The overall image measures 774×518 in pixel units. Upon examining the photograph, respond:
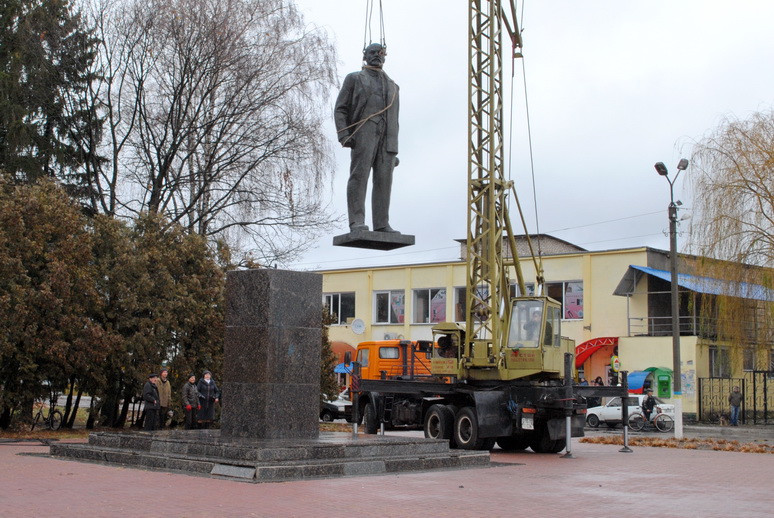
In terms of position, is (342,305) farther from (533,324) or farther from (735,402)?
(533,324)

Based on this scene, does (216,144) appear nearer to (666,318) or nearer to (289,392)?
(289,392)

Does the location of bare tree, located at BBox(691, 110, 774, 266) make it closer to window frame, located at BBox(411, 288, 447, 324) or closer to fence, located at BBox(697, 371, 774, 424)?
fence, located at BBox(697, 371, 774, 424)

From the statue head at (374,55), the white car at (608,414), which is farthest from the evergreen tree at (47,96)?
the white car at (608,414)

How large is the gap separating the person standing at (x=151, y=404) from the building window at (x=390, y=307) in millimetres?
30538

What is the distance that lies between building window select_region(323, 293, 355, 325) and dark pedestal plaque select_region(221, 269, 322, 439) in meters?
36.9

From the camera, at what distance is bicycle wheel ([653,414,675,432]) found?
32500 mm

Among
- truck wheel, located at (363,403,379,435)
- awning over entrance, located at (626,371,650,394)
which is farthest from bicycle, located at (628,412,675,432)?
truck wheel, located at (363,403,379,435)

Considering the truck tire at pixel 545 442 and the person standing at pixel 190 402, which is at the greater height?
the person standing at pixel 190 402

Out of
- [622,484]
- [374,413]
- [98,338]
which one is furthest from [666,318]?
[622,484]

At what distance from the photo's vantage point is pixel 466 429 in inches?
816

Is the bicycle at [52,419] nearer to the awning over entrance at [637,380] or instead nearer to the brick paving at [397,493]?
the brick paving at [397,493]

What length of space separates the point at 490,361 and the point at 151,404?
7.83 meters

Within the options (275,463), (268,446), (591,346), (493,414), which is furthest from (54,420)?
(591,346)

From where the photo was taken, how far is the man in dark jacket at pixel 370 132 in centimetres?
1549
